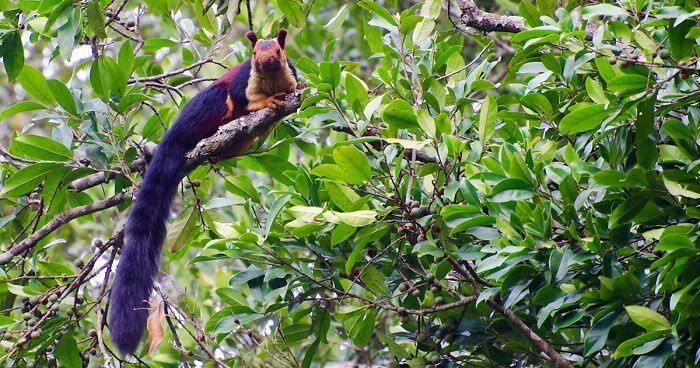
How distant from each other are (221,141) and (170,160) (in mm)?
415

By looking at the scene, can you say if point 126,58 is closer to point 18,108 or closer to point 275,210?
point 18,108

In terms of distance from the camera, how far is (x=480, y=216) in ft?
8.76

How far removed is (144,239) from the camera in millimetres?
3979

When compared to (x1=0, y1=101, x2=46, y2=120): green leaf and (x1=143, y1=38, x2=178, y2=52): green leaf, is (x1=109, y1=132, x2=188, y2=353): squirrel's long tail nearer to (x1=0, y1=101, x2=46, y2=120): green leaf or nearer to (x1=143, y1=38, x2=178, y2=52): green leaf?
(x1=143, y1=38, x2=178, y2=52): green leaf

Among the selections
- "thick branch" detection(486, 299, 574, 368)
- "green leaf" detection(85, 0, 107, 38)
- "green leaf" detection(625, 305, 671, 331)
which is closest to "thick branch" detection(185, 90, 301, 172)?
"green leaf" detection(85, 0, 107, 38)

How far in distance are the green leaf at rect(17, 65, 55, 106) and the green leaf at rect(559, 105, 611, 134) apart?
241 cm

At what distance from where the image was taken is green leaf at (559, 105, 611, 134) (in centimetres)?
251

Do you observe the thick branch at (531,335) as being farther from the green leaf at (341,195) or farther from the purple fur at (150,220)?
the purple fur at (150,220)

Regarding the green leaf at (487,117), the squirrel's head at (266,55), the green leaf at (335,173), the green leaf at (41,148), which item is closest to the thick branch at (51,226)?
the green leaf at (41,148)

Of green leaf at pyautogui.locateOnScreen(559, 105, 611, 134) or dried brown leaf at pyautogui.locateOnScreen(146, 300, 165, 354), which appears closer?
green leaf at pyautogui.locateOnScreen(559, 105, 611, 134)

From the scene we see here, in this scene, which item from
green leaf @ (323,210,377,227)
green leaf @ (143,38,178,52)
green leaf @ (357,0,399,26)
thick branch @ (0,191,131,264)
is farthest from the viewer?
green leaf @ (143,38,178,52)

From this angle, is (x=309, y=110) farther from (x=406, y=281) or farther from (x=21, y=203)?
(x=21, y=203)

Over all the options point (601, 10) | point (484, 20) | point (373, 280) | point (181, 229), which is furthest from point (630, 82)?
point (181, 229)

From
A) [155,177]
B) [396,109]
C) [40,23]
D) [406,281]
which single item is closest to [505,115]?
[396,109]
